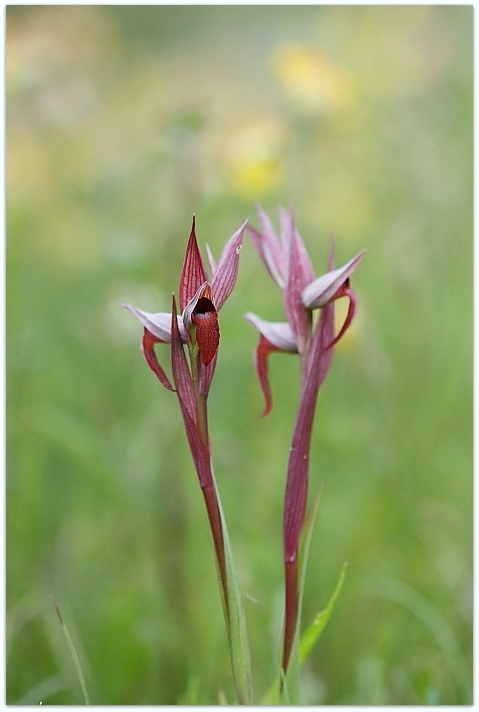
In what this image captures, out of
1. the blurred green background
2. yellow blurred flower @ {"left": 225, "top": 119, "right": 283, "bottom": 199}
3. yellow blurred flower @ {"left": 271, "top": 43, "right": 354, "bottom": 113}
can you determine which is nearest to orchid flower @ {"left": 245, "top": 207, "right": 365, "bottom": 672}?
the blurred green background

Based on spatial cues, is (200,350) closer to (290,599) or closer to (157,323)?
(157,323)

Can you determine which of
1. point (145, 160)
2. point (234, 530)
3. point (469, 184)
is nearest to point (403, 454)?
point (234, 530)

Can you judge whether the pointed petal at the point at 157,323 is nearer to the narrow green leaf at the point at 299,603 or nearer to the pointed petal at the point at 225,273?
the pointed petal at the point at 225,273

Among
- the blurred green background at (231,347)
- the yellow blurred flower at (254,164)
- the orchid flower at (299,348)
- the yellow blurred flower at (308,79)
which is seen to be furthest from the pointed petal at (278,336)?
the yellow blurred flower at (308,79)

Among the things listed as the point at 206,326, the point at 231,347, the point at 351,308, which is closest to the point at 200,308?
the point at 206,326

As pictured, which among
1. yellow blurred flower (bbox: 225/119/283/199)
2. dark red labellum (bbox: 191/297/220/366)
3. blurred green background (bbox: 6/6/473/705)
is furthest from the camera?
yellow blurred flower (bbox: 225/119/283/199)

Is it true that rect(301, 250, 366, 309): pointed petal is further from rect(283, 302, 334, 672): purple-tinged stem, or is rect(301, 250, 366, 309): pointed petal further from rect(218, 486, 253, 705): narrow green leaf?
rect(218, 486, 253, 705): narrow green leaf

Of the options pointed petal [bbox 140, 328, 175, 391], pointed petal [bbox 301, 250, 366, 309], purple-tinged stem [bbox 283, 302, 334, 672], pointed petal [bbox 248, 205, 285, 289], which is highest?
pointed petal [bbox 248, 205, 285, 289]
